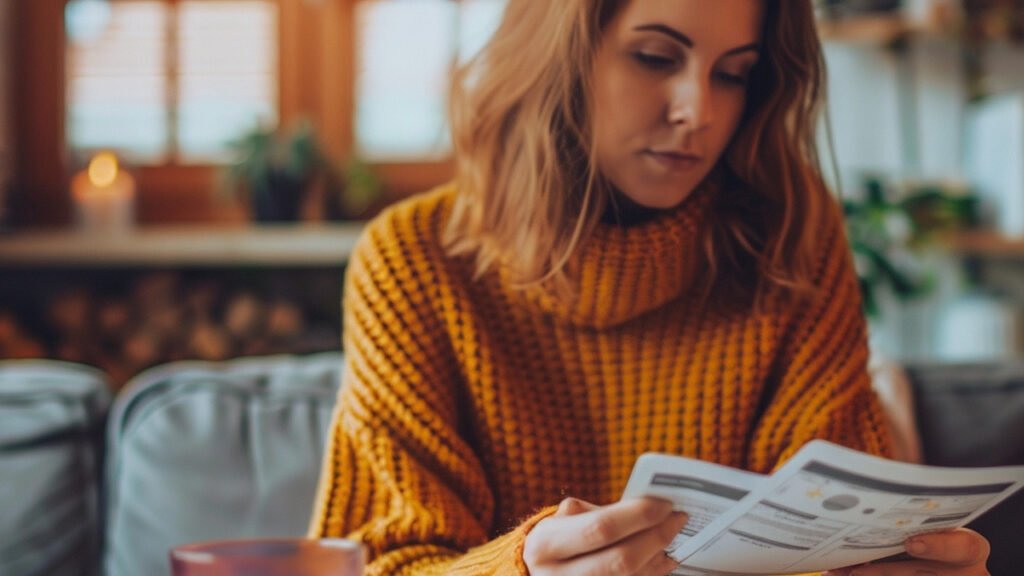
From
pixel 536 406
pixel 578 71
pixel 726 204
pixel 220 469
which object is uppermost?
pixel 578 71

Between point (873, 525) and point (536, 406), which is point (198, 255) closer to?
point (536, 406)

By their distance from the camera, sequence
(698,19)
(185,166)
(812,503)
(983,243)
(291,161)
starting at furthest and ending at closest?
(185,166) < (291,161) < (983,243) < (698,19) < (812,503)

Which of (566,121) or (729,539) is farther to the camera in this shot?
(566,121)

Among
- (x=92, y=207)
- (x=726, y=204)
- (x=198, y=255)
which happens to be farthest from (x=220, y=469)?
(x=92, y=207)

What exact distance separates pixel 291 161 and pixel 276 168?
4 centimetres

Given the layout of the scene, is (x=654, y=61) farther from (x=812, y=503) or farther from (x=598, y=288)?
(x=812, y=503)

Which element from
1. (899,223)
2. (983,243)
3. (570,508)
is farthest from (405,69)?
(570,508)

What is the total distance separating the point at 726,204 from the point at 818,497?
0.49m

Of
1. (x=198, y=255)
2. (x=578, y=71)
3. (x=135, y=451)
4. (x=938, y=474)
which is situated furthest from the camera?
(x=198, y=255)

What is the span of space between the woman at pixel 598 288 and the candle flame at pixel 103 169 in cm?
143

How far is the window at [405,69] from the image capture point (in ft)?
7.98

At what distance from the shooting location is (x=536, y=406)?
1.03 metres

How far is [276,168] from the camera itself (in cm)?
221

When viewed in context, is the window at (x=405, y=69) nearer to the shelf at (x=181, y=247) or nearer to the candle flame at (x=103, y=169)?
the shelf at (x=181, y=247)
